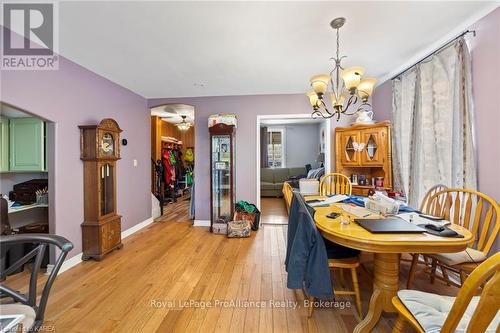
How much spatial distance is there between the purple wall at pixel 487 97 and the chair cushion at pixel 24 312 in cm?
322

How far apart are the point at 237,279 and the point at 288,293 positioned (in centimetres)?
54

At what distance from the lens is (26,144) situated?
260cm

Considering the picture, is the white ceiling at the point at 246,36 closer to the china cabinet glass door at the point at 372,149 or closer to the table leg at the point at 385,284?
the china cabinet glass door at the point at 372,149

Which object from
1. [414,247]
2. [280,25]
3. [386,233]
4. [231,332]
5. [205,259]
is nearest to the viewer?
[414,247]

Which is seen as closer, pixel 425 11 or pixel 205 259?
pixel 425 11

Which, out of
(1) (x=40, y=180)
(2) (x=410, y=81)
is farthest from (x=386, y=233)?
(1) (x=40, y=180)

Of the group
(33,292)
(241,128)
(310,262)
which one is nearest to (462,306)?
(310,262)

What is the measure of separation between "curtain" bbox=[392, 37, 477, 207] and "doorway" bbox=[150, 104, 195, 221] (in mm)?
3589

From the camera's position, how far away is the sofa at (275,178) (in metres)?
6.82

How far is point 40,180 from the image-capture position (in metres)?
2.84

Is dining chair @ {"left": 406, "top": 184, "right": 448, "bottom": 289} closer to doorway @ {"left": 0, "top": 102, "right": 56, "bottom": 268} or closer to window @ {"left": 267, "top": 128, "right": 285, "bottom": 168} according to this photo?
doorway @ {"left": 0, "top": 102, "right": 56, "bottom": 268}

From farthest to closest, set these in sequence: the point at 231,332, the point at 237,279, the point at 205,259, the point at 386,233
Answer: the point at 205,259, the point at 237,279, the point at 231,332, the point at 386,233

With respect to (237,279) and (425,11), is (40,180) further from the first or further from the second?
(425,11)

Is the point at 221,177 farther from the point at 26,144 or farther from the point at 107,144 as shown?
the point at 26,144
